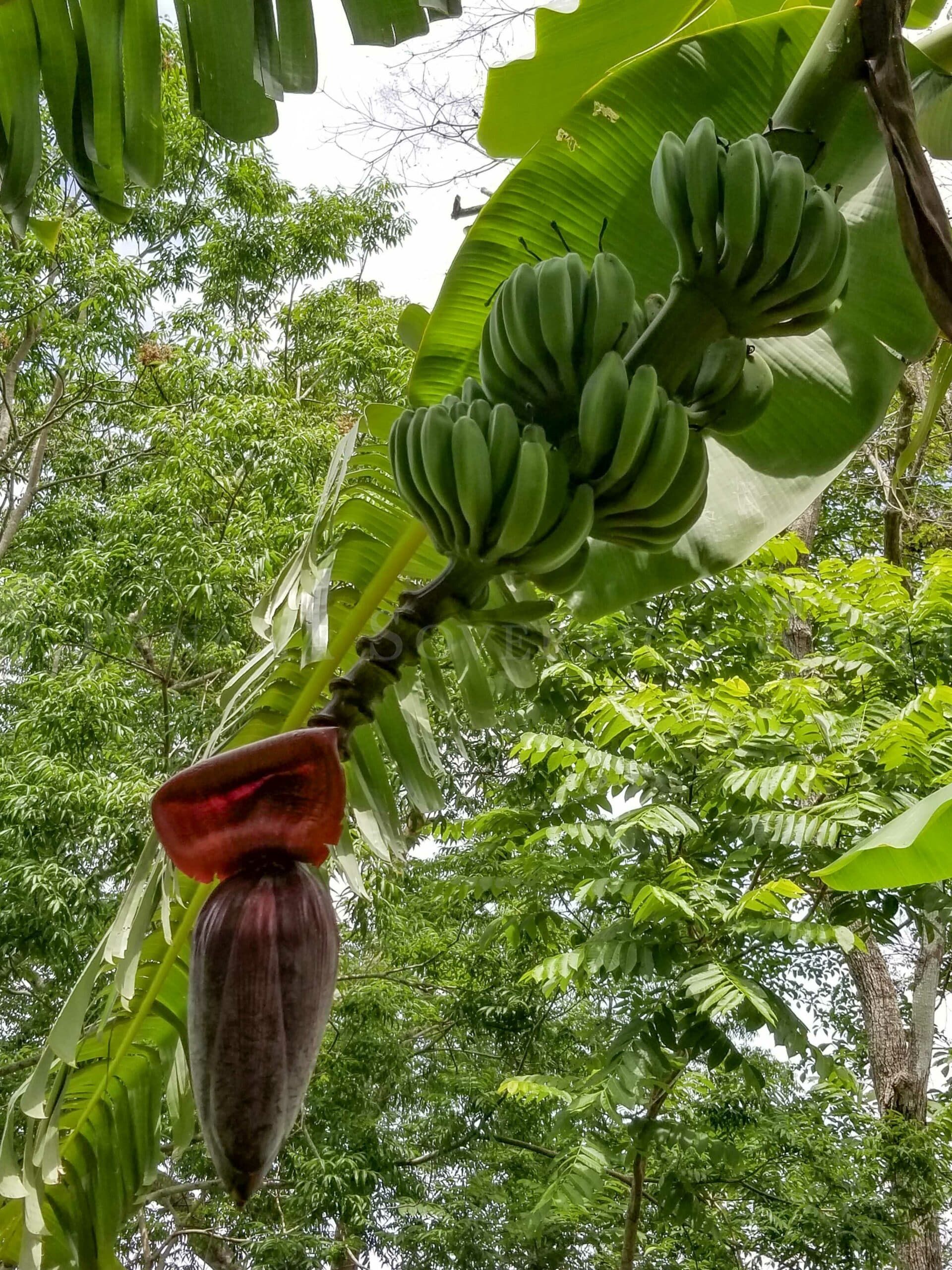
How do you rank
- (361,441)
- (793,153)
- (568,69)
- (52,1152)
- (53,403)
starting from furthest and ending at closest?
(53,403) → (361,441) → (568,69) → (52,1152) → (793,153)

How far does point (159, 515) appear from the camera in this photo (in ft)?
11.2

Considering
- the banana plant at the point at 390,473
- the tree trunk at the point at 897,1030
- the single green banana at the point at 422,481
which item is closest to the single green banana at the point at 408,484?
the single green banana at the point at 422,481

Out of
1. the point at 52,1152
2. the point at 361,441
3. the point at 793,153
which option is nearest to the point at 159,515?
the point at 361,441

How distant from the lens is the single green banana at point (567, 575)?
→ 45 cm

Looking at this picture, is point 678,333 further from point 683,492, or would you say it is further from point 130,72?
point 130,72

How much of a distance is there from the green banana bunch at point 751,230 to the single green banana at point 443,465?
0.11 metres

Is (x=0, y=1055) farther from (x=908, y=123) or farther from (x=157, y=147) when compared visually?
(x=908, y=123)

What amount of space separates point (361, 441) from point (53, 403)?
151 inches

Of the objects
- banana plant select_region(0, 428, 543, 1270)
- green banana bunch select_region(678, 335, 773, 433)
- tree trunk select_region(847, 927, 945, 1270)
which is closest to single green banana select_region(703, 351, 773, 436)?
green banana bunch select_region(678, 335, 773, 433)

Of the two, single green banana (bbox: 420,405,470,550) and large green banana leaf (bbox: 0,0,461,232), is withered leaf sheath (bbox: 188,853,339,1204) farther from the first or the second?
large green banana leaf (bbox: 0,0,461,232)

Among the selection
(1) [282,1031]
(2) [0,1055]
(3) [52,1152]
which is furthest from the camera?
(2) [0,1055]

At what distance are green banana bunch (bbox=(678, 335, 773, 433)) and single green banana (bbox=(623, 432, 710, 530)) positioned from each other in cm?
1

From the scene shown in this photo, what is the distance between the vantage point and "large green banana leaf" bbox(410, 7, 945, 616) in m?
0.60

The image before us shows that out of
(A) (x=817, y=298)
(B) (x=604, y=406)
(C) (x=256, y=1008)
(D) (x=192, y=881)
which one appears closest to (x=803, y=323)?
(A) (x=817, y=298)
